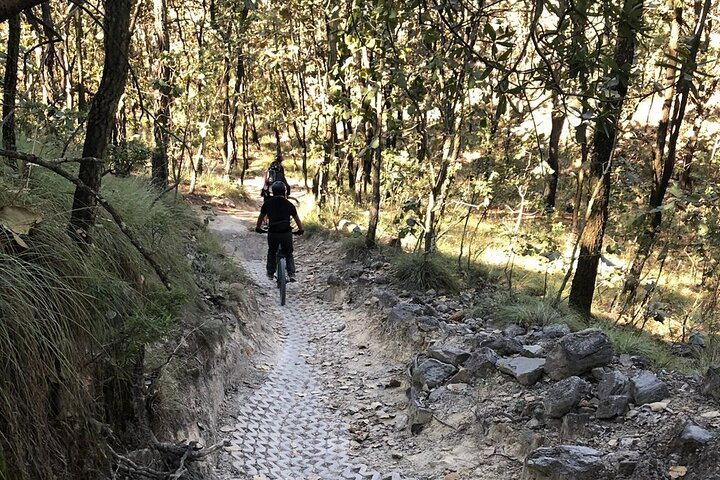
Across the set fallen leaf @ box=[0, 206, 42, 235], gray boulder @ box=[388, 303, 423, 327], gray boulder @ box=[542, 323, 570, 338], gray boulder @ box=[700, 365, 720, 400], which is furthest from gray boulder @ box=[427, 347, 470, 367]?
fallen leaf @ box=[0, 206, 42, 235]

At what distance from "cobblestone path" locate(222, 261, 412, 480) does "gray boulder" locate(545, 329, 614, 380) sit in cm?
161

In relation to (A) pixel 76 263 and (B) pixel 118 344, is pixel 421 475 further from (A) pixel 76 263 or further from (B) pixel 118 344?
(A) pixel 76 263

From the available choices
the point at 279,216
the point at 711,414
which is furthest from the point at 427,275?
the point at 711,414

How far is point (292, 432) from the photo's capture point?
4938mm

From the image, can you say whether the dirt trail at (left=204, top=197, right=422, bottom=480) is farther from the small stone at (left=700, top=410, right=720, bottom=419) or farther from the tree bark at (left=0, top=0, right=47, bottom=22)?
the tree bark at (left=0, top=0, right=47, bottom=22)

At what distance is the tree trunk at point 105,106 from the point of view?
10.1ft

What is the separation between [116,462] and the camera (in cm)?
286

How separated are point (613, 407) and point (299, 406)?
300 centimetres

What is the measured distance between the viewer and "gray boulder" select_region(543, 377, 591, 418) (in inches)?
160

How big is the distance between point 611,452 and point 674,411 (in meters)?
0.63

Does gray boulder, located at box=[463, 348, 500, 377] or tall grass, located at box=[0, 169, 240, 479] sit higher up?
tall grass, located at box=[0, 169, 240, 479]

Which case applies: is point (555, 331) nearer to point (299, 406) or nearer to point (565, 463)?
point (565, 463)

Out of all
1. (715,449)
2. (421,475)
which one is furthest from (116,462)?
(715,449)

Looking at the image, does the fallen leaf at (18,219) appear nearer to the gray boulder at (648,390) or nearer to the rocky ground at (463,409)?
the rocky ground at (463,409)
